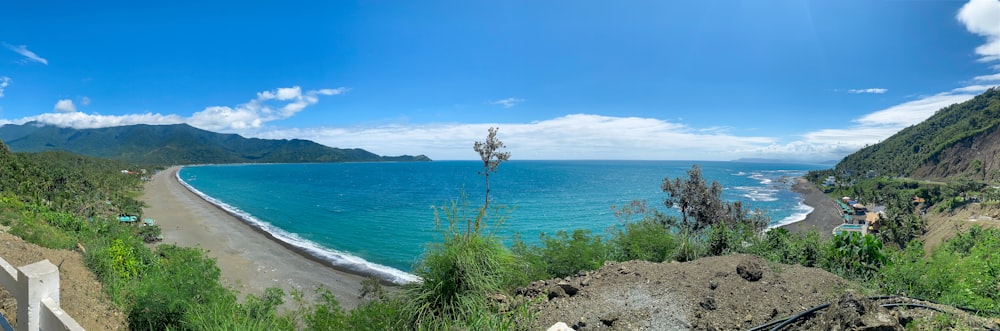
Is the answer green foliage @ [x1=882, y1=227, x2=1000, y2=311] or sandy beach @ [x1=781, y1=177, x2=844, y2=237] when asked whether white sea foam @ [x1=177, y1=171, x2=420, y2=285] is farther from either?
sandy beach @ [x1=781, y1=177, x2=844, y2=237]

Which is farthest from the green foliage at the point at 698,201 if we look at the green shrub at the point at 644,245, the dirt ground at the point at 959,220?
the dirt ground at the point at 959,220

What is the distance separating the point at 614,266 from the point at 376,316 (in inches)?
154

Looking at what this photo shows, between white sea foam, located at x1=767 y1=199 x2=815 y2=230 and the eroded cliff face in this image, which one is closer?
white sea foam, located at x1=767 y1=199 x2=815 y2=230

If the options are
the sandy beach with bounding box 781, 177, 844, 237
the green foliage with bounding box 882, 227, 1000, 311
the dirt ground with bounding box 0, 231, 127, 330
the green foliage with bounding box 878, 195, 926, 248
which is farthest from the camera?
the sandy beach with bounding box 781, 177, 844, 237

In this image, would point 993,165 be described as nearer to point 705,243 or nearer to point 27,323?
point 705,243

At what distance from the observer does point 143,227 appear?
3453cm

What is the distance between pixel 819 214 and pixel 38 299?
76292mm

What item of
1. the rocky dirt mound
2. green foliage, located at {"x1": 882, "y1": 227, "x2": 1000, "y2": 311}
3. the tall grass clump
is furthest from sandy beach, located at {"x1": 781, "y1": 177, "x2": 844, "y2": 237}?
the tall grass clump

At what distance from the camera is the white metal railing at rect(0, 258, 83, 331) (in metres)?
2.17

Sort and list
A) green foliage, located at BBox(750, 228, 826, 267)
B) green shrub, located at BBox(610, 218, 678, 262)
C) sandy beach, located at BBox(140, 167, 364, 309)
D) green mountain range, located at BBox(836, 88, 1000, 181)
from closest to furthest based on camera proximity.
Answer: green foliage, located at BBox(750, 228, 826, 267)
green shrub, located at BBox(610, 218, 678, 262)
sandy beach, located at BBox(140, 167, 364, 309)
green mountain range, located at BBox(836, 88, 1000, 181)

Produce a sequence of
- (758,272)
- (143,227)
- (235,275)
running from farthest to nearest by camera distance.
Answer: (143,227) < (235,275) < (758,272)

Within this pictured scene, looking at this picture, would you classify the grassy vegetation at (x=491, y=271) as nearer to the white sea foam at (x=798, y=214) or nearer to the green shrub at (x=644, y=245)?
the green shrub at (x=644, y=245)

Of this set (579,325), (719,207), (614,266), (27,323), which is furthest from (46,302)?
(719,207)

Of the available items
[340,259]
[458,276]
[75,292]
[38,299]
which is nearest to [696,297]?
[458,276]
